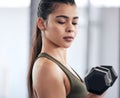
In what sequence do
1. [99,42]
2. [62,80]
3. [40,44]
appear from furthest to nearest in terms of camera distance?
1. [99,42]
2. [40,44]
3. [62,80]

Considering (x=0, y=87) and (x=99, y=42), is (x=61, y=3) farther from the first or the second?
(x=0, y=87)

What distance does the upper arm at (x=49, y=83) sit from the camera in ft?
2.45

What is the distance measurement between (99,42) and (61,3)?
4.54ft

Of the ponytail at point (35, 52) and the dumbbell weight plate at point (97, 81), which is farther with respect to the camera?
the ponytail at point (35, 52)

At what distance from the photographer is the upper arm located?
747 millimetres

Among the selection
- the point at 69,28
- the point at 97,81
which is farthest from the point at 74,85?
the point at 69,28

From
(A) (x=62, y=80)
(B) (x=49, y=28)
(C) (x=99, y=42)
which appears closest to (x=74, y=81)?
(A) (x=62, y=80)

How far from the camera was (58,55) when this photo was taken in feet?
2.76

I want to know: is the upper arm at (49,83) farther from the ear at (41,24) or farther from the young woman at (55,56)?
the ear at (41,24)

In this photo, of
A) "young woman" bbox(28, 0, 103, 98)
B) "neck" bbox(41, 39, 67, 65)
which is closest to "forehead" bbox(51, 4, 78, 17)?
"young woman" bbox(28, 0, 103, 98)

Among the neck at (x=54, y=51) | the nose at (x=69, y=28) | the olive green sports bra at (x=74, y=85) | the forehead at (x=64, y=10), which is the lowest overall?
the olive green sports bra at (x=74, y=85)

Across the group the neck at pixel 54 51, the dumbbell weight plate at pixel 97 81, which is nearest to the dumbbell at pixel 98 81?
the dumbbell weight plate at pixel 97 81

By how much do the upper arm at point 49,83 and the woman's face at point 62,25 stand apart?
96 millimetres

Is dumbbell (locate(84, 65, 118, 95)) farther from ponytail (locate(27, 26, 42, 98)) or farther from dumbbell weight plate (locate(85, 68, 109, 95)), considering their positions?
ponytail (locate(27, 26, 42, 98))
